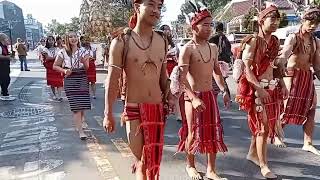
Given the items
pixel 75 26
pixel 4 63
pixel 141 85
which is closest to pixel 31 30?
pixel 75 26

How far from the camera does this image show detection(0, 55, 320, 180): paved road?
16.7 ft

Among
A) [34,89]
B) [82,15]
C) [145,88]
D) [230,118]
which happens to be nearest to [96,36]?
[82,15]

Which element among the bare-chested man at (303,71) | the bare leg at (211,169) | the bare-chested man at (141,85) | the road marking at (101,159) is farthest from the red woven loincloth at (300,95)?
the bare-chested man at (141,85)

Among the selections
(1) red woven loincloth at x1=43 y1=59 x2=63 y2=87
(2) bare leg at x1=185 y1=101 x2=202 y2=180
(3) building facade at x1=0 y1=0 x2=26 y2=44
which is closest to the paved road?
(2) bare leg at x1=185 y1=101 x2=202 y2=180

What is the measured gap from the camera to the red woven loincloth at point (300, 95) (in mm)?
5770

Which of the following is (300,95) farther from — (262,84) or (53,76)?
(53,76)

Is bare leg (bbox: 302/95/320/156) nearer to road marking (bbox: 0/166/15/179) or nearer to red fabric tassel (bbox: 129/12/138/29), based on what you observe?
red fabric tassel (bbox: 129/12/138/29)

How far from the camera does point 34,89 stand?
14906 millimetres

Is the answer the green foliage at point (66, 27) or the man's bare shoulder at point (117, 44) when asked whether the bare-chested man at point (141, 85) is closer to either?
the man's bare shoulder at point (117, 44)

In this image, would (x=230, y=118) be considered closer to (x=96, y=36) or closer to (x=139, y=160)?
(x=139, y=160)

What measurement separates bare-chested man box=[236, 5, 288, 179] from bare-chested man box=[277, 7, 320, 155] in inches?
21.0

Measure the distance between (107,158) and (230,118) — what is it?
3.37 meters

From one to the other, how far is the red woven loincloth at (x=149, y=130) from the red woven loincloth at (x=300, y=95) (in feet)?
8.82

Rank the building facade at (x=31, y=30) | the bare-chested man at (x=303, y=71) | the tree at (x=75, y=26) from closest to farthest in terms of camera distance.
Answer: the bare-chested man at (x=303, y=71) → the tree at (x=75, y=26) → the building facade at (x=31, y=30)
